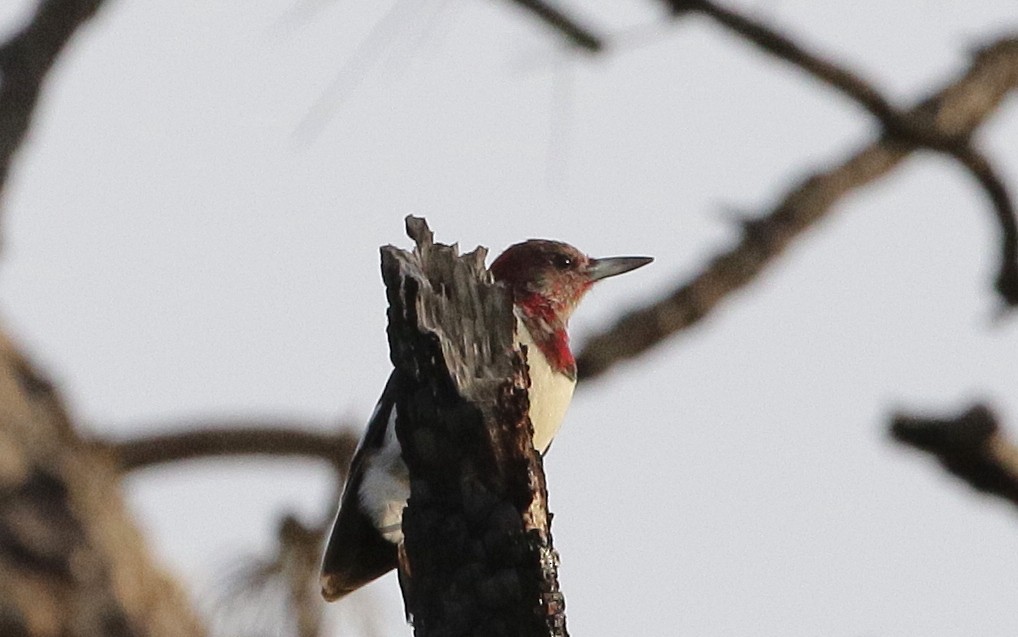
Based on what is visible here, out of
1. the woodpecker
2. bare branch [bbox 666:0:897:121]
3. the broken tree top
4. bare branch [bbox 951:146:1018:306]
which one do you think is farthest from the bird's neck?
the broken tree top

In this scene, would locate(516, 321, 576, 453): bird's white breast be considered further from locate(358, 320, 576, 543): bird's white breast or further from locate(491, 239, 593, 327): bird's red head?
locate(491, 239, 593, 327): bird's red head

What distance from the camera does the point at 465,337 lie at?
3.49 metres

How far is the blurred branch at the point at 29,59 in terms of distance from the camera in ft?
16.5

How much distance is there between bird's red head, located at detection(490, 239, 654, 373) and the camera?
22.0 ft

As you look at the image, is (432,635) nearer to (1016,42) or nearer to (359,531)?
(359,531)

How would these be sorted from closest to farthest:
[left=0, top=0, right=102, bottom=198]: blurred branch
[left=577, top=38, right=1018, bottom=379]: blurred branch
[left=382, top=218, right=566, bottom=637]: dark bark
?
[left=382, top=218, right=566, bottom=637]: dark bark → [left=0, top=0, right=102, bottom=198]: blurred branch → [left=577, top=38, right=1018, bottom=379]: blurred branch

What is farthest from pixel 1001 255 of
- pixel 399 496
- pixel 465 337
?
pixel 465 337

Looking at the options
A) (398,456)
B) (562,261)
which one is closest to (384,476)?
(398,456)

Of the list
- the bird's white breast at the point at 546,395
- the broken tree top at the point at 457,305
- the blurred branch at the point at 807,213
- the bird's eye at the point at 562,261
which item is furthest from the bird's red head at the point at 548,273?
the broken tree top at the point at 457,305

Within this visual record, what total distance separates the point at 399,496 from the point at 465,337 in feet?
6.60

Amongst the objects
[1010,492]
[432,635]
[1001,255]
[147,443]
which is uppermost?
[1001,255]

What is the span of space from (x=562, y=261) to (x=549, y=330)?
779 mm

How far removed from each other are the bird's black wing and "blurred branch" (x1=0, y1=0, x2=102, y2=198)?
129 centimetres

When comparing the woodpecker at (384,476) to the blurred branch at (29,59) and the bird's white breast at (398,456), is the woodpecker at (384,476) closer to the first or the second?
the bird's white breast at (398,456)
